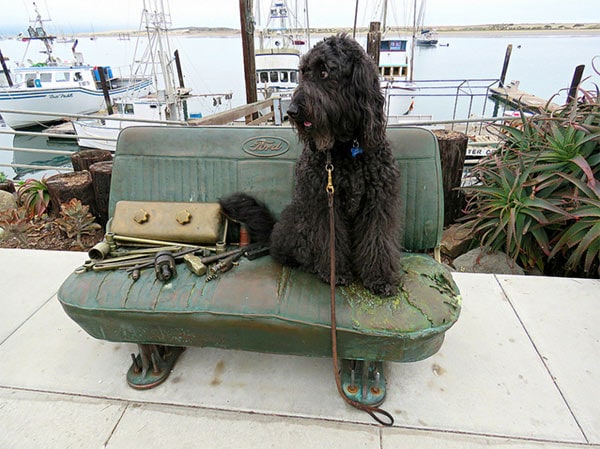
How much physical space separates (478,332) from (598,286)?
1.08 metres

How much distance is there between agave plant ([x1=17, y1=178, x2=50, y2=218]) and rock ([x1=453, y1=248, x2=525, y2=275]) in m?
4.30

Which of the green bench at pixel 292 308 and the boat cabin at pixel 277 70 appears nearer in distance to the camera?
the green bench at pixel 292 308

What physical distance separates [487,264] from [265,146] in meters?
2.08

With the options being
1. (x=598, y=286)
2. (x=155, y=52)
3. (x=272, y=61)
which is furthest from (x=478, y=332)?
(x=155, y=52)

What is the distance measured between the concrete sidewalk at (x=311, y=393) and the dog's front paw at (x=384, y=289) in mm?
552

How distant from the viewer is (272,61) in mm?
15352

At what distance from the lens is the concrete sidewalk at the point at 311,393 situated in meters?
1.61

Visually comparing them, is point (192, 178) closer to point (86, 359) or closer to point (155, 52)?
point (86, 359)

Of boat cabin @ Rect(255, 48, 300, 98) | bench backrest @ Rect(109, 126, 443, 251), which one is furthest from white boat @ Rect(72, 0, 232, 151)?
bench backrest @ Rect(109, 126, 443, 251)

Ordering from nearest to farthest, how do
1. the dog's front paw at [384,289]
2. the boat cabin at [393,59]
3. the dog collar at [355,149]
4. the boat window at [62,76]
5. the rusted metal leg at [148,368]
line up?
the dog collar at [355,149]
the dog's front paw at [384,289]
the rusted metal leg at [148,368]
the boat cabin at [393,59]
the boat window at [62,76]

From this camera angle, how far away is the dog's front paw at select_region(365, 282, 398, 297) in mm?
1673

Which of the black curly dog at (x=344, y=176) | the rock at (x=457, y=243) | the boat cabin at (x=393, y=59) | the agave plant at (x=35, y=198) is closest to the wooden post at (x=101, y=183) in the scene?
the agave plant at (x=35, y=198)

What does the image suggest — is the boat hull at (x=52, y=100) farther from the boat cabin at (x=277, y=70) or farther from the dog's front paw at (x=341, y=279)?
the dog's front paw at (x=341, y=279)

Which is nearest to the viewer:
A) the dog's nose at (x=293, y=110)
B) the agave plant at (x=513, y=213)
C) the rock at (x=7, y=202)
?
the dog's nose at (x=293, y=110)
